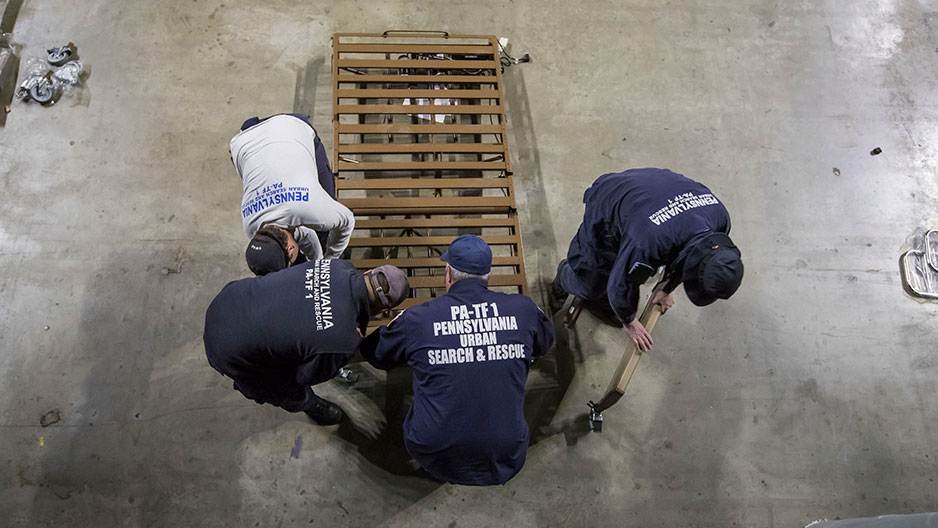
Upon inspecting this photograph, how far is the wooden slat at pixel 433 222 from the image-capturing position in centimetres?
381

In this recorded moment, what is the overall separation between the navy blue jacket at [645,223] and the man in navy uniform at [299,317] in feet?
3.92

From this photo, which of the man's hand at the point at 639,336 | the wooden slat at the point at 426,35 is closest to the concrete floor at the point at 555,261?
the wooden slat at the point at 426,35

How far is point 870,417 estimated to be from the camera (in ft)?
12.9

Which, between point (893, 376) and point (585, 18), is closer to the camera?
point (893, 376)

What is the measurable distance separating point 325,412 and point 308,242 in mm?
1134

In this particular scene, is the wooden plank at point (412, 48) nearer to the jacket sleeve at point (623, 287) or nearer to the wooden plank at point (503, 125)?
the wooden plank at point (503, 125)

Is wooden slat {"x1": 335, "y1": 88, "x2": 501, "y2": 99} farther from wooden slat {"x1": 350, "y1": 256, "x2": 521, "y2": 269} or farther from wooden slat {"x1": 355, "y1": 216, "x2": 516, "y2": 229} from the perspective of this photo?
wooden slat {"x1": 350, "y1": 256, "x2": 521, "y2": 269}

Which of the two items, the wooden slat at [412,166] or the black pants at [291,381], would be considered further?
the wooden slat at [412,166]

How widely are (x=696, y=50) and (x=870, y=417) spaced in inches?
133

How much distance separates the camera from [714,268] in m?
2.55

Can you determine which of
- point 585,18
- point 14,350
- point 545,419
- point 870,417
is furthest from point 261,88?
point 870,417

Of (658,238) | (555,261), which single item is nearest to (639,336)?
(658,238)

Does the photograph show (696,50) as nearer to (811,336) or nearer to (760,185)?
(760,185)

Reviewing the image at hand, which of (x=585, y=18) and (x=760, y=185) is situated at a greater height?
(x=585, y=18)
